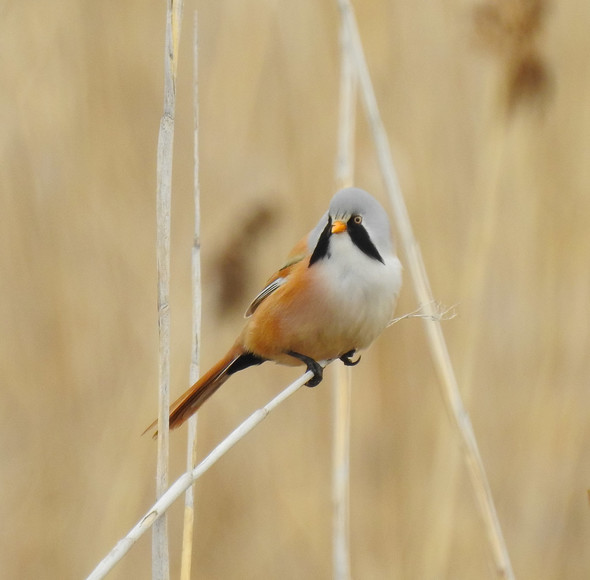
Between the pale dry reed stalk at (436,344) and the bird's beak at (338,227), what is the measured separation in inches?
4.8

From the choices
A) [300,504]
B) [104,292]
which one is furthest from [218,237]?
[300,504]

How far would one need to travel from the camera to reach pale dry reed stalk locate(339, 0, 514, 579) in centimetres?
176

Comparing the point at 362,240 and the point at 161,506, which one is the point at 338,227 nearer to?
the point at 362,240

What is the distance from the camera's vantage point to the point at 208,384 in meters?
2.01

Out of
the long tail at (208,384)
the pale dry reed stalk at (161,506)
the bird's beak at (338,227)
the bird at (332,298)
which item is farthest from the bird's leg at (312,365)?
the pale dry reed stalk at (161,506)

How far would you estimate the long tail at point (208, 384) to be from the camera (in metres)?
1.91

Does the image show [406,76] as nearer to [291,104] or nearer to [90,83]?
[291,104]

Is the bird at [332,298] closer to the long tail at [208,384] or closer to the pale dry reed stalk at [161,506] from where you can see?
the long tail at [208,384]

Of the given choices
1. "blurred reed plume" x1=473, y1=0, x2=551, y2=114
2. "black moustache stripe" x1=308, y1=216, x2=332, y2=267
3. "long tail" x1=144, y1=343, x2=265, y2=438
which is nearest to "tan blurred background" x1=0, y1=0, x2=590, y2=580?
"blurred reed plume" x1=473, y1=0, x2=551, y2=114

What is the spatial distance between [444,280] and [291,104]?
2.35ft

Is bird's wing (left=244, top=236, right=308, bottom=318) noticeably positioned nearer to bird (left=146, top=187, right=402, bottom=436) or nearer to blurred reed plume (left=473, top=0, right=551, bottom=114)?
bird (left=146, top=187, right=402, bottom=436)

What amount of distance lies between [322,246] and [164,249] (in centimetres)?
65

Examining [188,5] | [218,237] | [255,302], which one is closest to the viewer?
[255,302]

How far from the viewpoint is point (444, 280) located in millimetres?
2723
